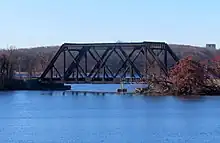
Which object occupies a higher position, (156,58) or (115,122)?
(156,58)

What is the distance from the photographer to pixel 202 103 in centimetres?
8181

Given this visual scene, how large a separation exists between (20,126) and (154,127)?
1073 centimetres

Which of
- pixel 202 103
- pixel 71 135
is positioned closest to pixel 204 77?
pixel 202 103

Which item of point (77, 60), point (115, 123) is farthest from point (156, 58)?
point (115, 123)

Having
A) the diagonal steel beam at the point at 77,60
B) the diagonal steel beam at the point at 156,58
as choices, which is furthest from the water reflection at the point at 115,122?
the diagonal steel beam at the point at 77,60

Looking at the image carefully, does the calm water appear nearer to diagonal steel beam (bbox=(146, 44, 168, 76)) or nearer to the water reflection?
the water reflection

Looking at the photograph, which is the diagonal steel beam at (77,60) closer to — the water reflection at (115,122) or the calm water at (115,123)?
the water reflection at (115,122)

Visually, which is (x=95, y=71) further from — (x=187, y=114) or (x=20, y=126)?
(x=20, y=126)

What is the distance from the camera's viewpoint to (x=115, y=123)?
5759 centimetres

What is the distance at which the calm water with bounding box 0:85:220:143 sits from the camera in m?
46.8

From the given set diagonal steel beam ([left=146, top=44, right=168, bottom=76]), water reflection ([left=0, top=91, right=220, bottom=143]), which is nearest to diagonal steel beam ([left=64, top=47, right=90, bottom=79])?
diagonal steel beam ([left=146, top=44, right=168, bottom=76])

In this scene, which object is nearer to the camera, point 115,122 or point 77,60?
point 115,122

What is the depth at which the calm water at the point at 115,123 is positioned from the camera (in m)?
46.8

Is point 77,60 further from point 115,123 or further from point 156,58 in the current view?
point 115,123
